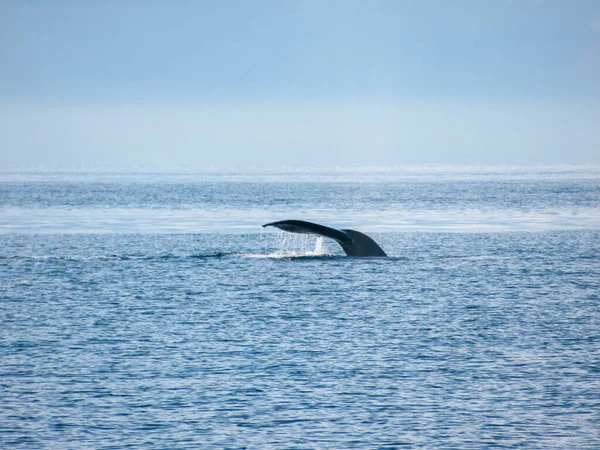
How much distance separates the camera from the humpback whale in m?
34.0

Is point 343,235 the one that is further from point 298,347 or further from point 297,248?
point 297,248

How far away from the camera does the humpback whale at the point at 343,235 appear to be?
33994 mm

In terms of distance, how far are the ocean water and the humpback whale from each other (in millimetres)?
607

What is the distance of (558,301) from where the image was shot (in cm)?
3288

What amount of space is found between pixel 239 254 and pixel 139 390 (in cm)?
2531

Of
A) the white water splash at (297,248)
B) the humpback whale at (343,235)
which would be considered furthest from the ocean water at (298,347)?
the humpback whale at (343,235)

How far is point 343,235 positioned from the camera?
38.2 metres

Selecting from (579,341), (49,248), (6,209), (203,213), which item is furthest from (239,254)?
(6,209)

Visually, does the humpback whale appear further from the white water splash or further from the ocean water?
the white water splash

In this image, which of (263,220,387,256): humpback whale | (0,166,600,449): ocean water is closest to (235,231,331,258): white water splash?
(0,166,600,449): ocean water

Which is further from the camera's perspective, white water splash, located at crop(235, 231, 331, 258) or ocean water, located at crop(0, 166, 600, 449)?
white water splash, located at crop(235, 231, 331, 258)

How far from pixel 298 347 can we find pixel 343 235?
13028 millimetres

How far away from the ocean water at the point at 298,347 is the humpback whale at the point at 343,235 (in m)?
0.61

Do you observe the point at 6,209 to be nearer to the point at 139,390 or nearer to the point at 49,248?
the point at 49,248
